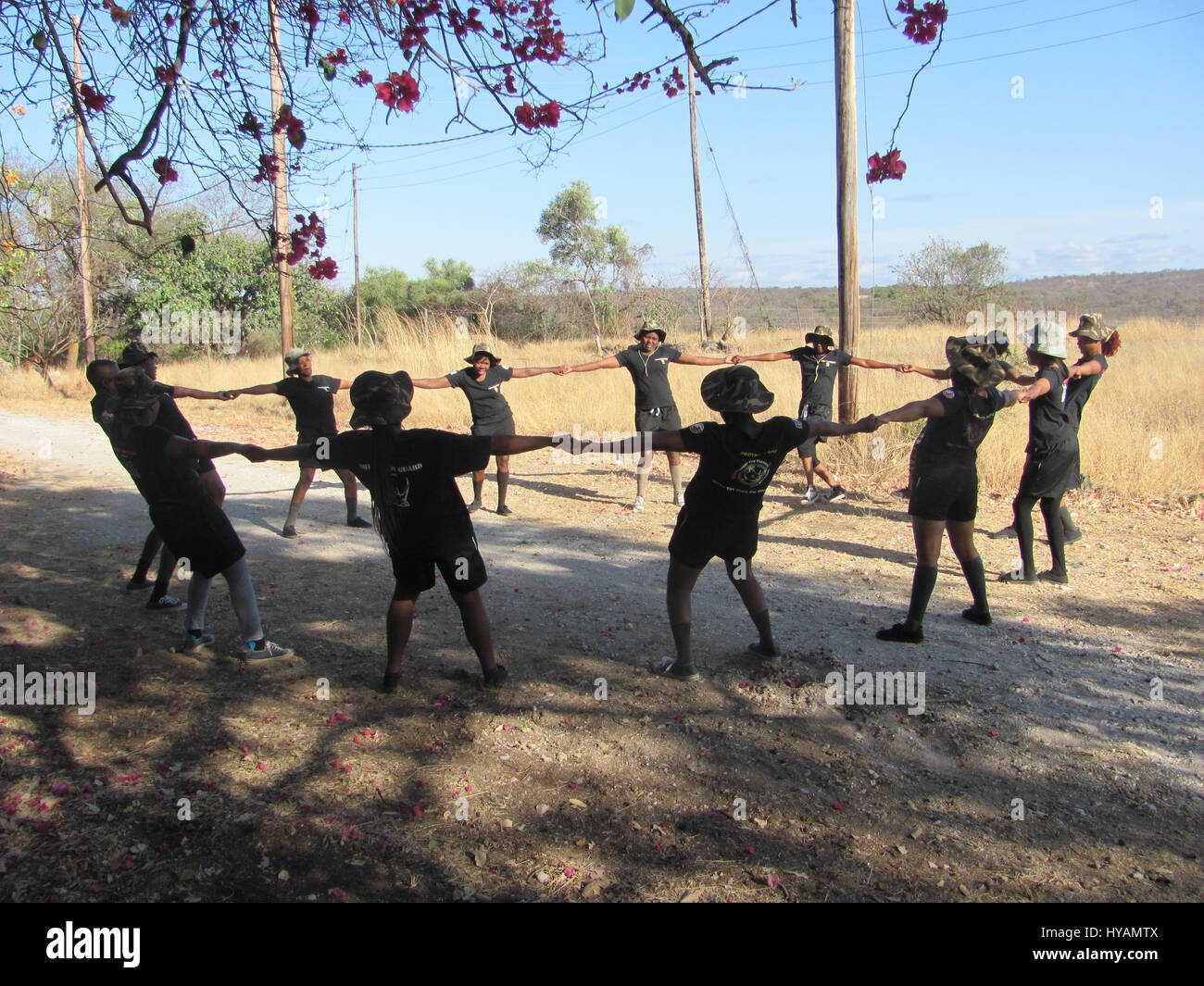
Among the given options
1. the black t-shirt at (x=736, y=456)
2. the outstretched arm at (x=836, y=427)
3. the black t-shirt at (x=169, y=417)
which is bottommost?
the black t-shirt at (x=736, y=456)

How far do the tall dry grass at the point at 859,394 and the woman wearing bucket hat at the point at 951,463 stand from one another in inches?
194

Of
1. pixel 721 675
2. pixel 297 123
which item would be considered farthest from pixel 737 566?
pixel 297 123

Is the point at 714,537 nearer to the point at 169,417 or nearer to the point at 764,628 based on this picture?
the point at 764,628

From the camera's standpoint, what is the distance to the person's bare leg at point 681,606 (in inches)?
184

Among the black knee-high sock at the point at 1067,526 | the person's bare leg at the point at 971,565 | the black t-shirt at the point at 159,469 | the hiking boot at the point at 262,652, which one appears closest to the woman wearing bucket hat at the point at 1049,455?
the black knee-high sock at the point at 1067,526

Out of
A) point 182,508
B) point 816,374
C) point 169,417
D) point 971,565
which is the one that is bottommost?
point 971,565

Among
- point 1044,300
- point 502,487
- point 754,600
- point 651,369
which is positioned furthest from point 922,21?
point 1044,300

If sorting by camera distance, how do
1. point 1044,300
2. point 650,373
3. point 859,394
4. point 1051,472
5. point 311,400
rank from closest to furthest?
1. point 1051,472
2. point 311,400
3. point 650,373
4. point 859,394
5. point 1044,300

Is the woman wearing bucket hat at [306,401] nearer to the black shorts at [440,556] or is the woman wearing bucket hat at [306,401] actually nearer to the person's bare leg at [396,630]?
the person's bare leg at [396,630]

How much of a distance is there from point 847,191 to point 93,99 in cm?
818

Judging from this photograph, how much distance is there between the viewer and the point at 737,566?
473cm

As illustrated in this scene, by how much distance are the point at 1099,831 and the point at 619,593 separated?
3.59 m

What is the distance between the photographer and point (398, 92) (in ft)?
13.3

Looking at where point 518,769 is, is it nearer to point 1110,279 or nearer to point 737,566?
point 737,566
